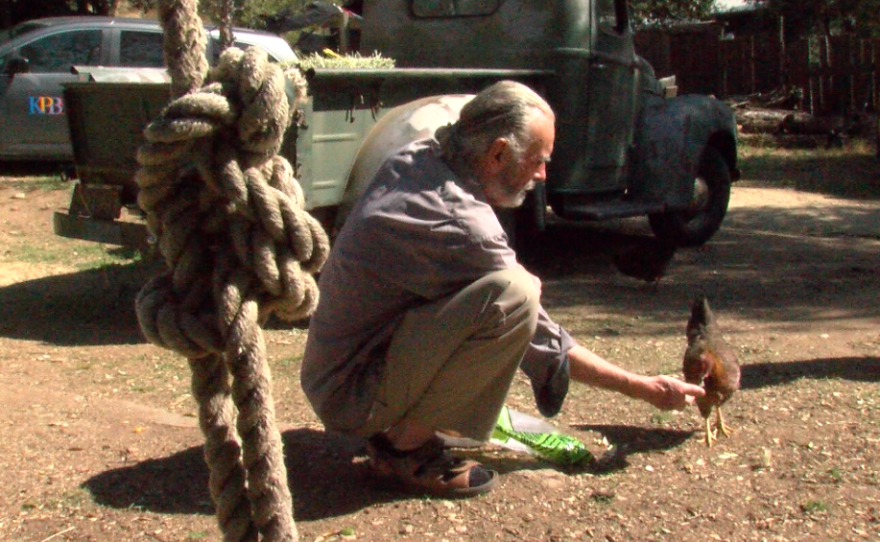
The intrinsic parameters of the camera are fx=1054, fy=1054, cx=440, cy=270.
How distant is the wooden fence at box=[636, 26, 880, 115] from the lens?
19266 mm

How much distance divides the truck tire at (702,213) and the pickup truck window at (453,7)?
7.48 ft

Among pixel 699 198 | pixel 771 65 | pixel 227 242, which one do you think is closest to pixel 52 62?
pixel 699 198

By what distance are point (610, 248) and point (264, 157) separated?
732cm

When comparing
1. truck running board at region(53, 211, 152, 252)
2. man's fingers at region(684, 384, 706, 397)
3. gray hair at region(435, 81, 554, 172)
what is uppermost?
gray hair at region(435, 81, 554, 172)

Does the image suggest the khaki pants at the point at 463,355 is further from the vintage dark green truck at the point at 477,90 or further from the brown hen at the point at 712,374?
the vintage dark green truck at the point at 477,90

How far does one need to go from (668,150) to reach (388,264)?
17.7ft

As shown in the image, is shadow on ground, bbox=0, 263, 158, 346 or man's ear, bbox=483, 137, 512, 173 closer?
man's ear, bbox=483, 137, 512, 173

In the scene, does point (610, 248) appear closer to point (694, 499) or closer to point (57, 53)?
point (694, 499)

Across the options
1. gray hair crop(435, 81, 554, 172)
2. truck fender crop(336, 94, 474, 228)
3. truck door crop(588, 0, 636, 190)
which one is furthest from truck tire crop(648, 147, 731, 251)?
gray hair crop(435, 81, 554, 172)

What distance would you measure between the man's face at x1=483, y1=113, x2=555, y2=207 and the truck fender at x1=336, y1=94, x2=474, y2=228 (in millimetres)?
2213

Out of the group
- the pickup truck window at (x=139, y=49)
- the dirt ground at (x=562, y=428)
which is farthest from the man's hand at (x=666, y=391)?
the pickup truck window at (x=139, y=49)

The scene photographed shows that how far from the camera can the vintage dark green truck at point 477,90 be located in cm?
547

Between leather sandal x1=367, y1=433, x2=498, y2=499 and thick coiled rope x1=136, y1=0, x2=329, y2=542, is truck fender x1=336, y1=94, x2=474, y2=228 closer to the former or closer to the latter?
leather sandal x1=367, y1=433, x2=498, y2=499

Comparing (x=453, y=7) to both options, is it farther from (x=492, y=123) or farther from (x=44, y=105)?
(x=44, y=105)
